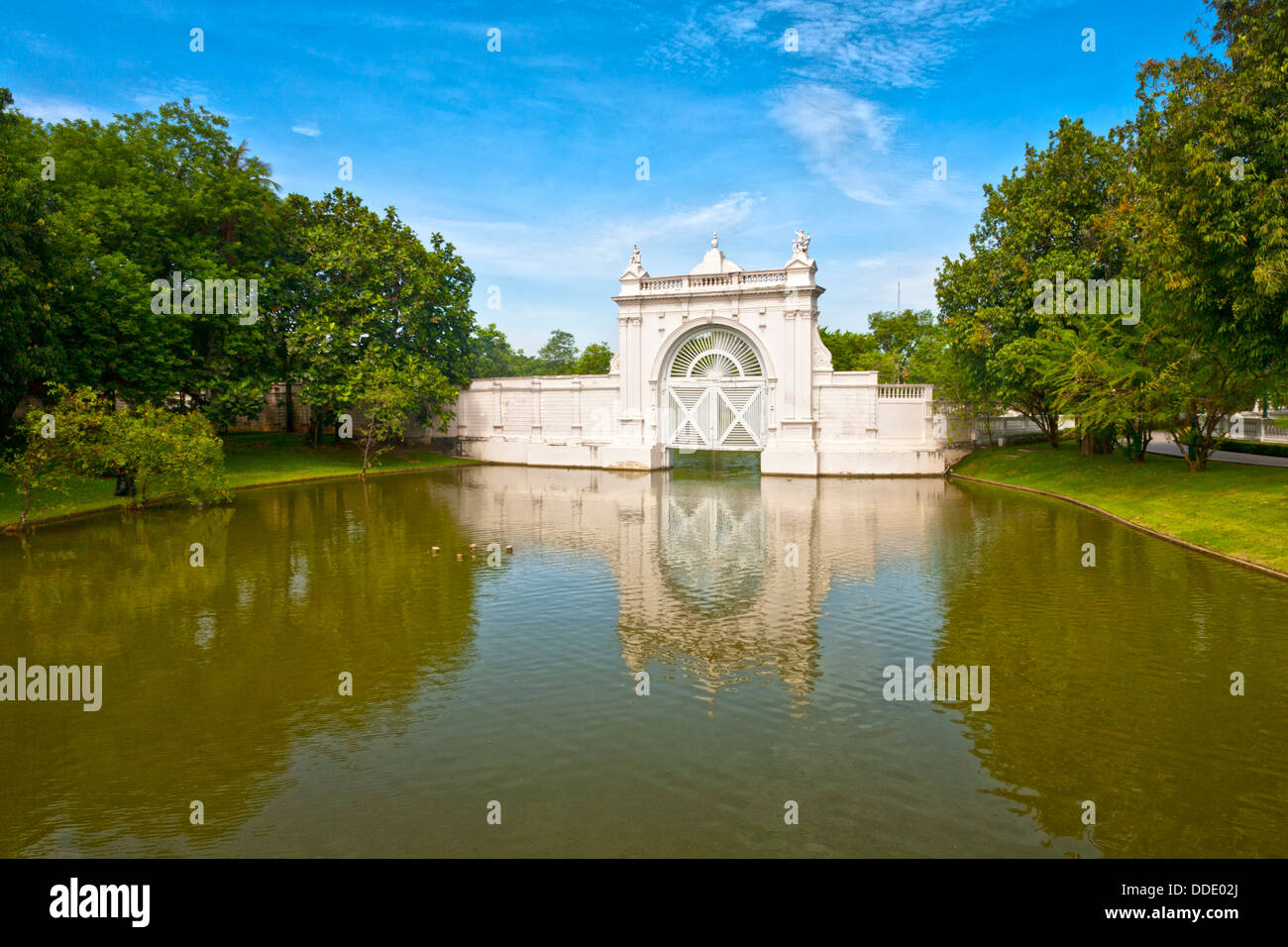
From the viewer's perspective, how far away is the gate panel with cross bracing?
44.8 meters

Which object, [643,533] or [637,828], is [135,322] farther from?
[637,828]

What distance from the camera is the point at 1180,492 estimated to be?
26.2 meters

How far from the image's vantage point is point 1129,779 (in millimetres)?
8266

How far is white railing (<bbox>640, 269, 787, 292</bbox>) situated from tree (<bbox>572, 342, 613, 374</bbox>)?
2321 cm

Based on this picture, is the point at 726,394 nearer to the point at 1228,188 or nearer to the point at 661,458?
the point at 661,458

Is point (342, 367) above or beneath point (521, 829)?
above

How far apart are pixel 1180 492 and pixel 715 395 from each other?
2437 cm

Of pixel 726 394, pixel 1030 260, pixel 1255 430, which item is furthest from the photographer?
pixel 1255 430

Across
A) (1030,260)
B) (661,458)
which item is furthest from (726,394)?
(1030,260)

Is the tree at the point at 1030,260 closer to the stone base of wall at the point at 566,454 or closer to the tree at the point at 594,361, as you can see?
the stone base of wall at the point at 566,454

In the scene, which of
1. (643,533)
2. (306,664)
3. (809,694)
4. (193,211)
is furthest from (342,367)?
(809,694)

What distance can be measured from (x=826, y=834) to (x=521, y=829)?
2.88 m

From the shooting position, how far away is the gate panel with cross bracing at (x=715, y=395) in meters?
44.8

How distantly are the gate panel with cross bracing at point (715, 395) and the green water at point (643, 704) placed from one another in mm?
24028
